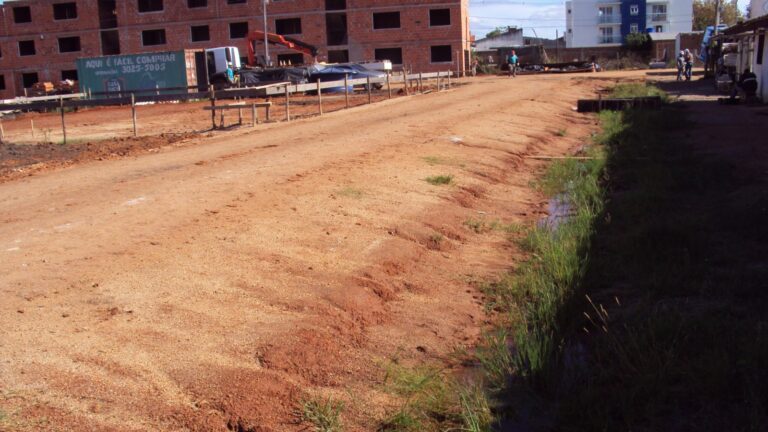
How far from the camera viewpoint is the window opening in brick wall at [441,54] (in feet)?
217

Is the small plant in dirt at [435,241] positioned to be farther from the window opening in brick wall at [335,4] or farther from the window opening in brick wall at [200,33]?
the window opening in brick wall at [200,33]

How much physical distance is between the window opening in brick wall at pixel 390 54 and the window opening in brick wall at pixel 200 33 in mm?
14894

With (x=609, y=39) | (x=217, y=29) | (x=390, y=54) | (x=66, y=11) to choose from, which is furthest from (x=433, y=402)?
(x=609, y=39)

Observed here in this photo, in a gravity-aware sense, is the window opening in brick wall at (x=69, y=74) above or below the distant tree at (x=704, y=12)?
below

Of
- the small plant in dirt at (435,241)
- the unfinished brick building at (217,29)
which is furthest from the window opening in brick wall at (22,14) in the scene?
the small plant in dirt at (435,241)

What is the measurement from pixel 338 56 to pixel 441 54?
885 cm

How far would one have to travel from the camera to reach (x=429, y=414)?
16.9 ft

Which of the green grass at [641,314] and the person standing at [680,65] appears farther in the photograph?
the person standing at [680,65]

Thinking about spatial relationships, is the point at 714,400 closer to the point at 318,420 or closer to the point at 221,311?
the point at 318,420

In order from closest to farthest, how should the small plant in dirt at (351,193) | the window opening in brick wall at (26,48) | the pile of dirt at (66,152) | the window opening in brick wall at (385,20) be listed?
the small plant in dirt at (351,193) → the pile of dirt at (66,152) → the window opening in brick wall at (385,20) → the window opening in brick wall at (26,48)

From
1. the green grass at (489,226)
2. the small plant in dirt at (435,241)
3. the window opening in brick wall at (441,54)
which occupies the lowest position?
the green grass at (489,226)

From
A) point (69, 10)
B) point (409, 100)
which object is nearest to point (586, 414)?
point (409, 100)

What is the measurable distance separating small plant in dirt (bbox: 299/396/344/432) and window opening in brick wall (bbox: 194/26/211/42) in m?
67.6

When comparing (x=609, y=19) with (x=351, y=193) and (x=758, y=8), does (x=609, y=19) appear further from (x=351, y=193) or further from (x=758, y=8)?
(x=351, y=193)
